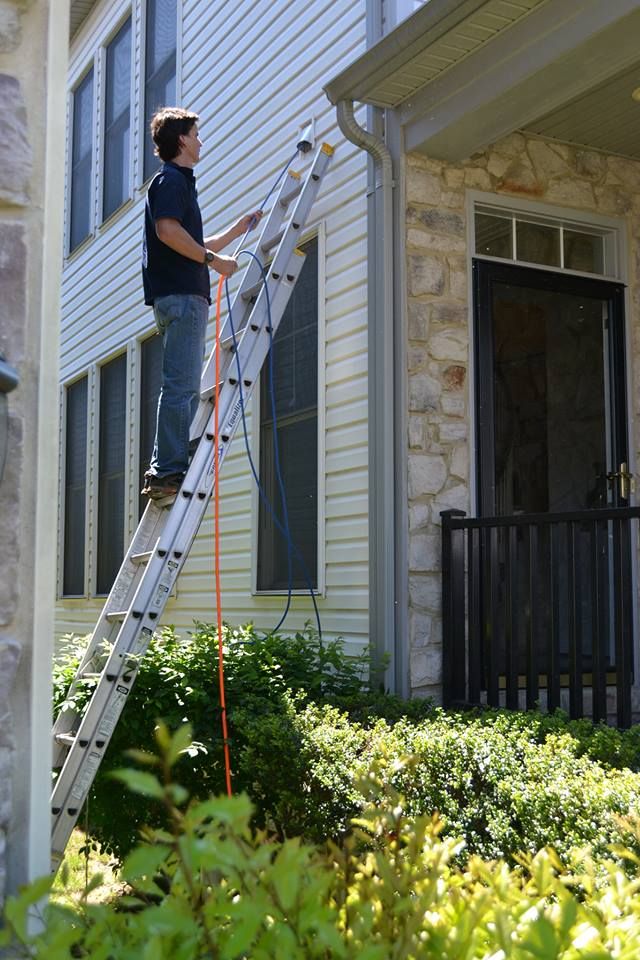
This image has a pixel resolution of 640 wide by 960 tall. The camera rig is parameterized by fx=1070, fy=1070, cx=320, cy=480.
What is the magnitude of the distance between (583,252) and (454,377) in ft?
4.33

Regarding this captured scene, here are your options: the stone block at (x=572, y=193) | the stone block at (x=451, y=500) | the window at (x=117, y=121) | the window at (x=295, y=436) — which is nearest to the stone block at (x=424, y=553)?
the stone block at (x=451, y=500)

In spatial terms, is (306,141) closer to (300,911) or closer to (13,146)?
(13,146)

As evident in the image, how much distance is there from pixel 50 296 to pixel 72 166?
10.2m

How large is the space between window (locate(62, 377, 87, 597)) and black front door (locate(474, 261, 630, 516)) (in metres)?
5.80

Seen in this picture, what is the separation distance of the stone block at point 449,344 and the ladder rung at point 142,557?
1.86 metres

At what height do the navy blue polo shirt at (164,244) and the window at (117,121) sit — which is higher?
the window at (117,121)

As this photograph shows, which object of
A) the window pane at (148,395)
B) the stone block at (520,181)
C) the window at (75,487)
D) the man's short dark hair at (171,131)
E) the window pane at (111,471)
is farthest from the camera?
the window at (75,487)

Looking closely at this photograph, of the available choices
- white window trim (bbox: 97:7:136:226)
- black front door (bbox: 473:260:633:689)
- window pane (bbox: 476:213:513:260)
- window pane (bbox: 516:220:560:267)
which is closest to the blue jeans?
black front door (bbox: 473:260:633:689)

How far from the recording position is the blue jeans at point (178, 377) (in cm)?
493

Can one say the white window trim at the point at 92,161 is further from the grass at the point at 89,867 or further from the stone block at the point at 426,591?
the stone block at the point at 426,591

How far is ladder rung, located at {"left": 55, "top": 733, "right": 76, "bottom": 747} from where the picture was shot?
4.61m

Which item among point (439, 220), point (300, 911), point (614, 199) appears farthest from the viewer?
point (614, 199)

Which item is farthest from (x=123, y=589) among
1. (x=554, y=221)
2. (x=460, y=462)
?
(x=554, y=221)

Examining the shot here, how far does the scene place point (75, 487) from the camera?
1117 centimetres
